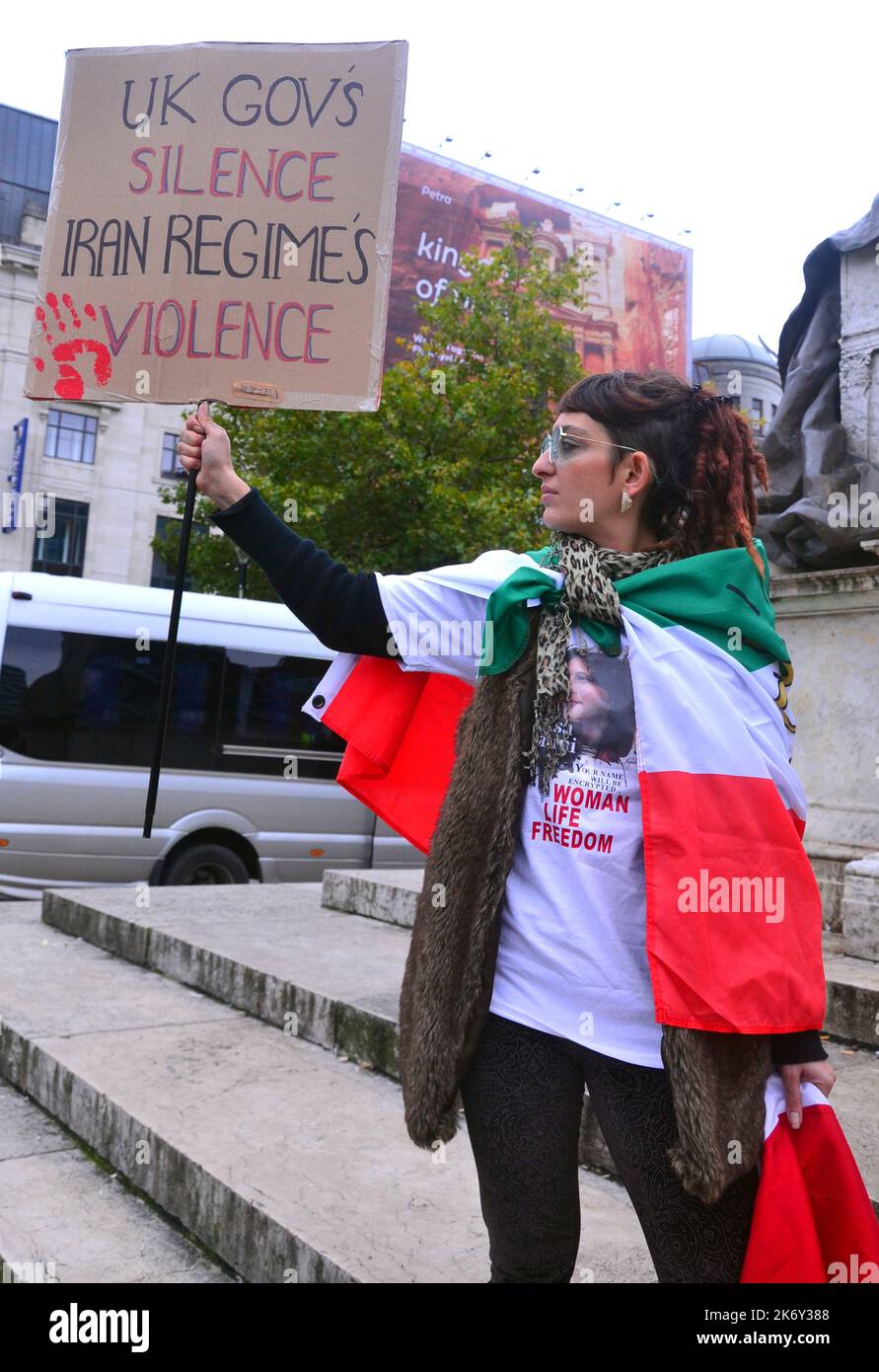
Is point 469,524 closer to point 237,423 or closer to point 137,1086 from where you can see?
point 237,423

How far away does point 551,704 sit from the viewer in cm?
178

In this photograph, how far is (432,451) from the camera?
1889 cm

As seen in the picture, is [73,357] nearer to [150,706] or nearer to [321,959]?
[321,959]

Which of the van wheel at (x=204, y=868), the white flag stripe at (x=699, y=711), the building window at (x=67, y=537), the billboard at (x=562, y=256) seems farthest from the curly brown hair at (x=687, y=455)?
the building window at (x=67, y=537)

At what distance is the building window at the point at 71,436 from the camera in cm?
3325

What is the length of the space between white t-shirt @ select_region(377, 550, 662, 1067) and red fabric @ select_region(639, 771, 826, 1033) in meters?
0.07

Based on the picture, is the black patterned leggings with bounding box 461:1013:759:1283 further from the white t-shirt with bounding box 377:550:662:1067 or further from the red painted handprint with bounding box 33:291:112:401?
the red painted handprint with bounding box 33:291:112:401

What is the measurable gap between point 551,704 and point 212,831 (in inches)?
329

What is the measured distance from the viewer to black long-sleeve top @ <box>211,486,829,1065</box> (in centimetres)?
185

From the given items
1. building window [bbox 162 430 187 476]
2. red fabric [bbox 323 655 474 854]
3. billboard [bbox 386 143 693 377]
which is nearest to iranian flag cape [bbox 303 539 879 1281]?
red fabric [bbox 323 655 474 854]

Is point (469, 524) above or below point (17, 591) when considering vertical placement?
above

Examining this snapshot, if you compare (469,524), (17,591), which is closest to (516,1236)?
(17,591)

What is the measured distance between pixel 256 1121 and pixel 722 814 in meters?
2.41

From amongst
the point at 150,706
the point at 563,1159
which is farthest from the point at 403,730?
the point at 150,706
